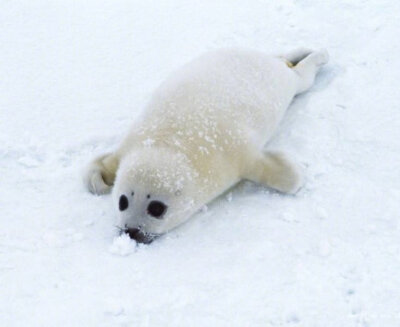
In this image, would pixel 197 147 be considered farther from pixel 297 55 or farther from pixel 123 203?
pixel 297 55

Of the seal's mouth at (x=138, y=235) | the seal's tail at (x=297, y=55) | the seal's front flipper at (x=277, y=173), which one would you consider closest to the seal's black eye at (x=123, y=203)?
the seal's mouth at (x=138, y=235)

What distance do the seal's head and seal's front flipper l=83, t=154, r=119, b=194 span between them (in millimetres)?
298

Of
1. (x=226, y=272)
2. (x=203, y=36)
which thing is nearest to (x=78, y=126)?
(x=203, y=36)

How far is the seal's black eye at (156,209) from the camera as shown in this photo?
2.90m

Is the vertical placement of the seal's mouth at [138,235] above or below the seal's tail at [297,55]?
below

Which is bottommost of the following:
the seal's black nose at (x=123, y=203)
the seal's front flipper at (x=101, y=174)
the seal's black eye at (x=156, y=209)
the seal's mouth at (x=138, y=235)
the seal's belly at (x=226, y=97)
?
the seal's front flipper at (x=101, y=174)

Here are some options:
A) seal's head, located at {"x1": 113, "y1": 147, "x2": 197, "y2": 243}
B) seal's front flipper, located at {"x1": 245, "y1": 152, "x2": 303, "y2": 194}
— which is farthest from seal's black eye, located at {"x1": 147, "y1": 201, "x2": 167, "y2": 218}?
seal's front flipper, located at {"x1": 245, "y1": 152, "x2": 303, "y2": 194}

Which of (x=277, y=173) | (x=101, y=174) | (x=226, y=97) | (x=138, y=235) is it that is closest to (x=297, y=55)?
(x=226, y=97)

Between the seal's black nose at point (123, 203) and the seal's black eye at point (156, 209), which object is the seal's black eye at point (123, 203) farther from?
the seal's black eye at point (156, 209)

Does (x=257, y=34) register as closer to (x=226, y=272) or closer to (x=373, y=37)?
(x=373, y=37)

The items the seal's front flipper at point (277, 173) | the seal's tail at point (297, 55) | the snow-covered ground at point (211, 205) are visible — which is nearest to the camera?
the snow-covered ground at point (211, 205)

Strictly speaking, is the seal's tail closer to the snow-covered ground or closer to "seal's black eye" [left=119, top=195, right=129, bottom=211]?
the snow-covered ground

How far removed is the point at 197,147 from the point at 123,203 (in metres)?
0.49

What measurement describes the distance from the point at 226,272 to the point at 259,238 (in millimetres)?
294
